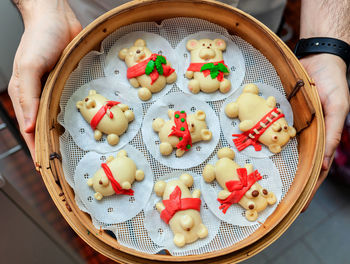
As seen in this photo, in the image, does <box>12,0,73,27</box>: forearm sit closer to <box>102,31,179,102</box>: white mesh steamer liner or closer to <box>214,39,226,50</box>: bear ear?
<box>102,31,179,102</box>: white mesh steamer liner

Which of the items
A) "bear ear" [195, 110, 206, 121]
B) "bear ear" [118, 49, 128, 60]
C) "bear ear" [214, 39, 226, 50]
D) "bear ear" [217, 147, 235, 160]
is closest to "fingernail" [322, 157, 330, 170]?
"bear ear" [217, 147, 235, 160]

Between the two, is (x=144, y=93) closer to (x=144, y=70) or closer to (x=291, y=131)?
(x=144, y=70)

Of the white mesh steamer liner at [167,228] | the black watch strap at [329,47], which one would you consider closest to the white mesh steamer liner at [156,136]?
the white mesh steamer liner at [167,228]

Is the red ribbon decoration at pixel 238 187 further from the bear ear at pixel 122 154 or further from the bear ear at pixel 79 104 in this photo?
the bear ear at pixel 79 104

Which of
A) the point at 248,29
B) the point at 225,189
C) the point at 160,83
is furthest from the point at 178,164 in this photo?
the point at 248,29

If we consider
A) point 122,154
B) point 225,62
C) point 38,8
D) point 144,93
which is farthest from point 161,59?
point 38,8

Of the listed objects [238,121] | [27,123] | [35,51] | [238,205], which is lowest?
[238,205]

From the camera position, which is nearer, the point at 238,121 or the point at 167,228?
the point at 167,228
